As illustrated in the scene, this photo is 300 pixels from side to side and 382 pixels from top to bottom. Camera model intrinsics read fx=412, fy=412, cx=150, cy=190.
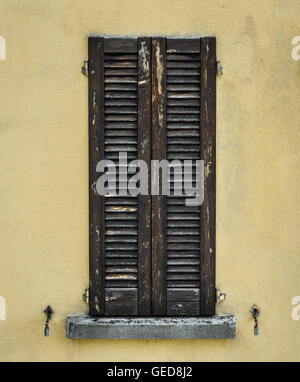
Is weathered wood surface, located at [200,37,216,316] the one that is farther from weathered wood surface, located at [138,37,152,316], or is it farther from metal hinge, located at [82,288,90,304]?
metal hinge, located at [82,288,90,304]

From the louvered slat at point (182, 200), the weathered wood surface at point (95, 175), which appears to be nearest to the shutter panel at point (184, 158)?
the louvered slat at point (182, 200)

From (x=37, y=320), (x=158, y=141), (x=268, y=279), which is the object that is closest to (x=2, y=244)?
(x=37, y=320)

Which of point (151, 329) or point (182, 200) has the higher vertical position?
point (182, 200)

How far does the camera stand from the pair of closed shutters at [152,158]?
247 cm

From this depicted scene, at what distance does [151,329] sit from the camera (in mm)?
2465

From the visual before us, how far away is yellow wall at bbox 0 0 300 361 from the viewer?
97.9 inches

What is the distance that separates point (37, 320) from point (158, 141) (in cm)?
134

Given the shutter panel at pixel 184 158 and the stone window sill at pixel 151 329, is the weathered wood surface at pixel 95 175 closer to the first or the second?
the stone window sill at pixel 151 329

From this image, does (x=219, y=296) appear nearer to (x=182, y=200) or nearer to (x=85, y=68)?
(x=182, y=200)

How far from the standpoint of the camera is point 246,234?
254 centimetres

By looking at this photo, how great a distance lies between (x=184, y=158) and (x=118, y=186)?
44 centimetres

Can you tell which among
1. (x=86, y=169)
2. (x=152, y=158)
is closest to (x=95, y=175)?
(x=86, y=169)

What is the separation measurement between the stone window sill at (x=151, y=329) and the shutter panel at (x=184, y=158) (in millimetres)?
84

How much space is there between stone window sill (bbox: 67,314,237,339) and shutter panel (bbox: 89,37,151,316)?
0.09 metres
